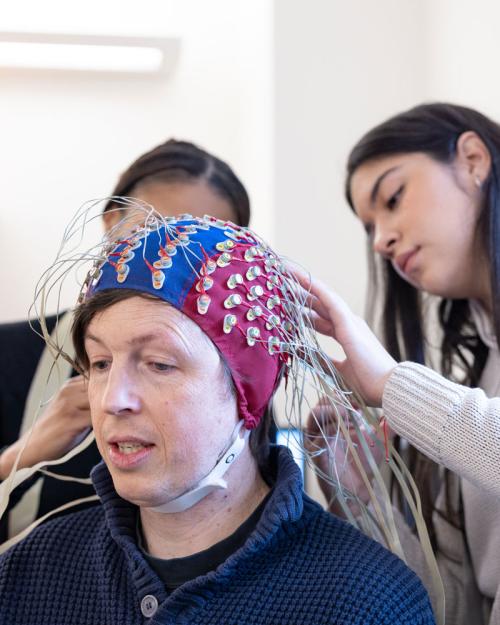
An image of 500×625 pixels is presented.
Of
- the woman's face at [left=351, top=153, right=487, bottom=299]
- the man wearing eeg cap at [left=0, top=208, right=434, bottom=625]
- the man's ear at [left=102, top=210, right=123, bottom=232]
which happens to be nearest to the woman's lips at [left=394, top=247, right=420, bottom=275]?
the woman's face at [left=351, top=153, right=487, bottom=299]

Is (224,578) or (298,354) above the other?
(298,354)

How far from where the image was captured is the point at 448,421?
1.13 meters

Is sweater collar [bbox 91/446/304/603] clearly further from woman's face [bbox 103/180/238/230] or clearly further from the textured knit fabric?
woman's face [bbox 103/180/238/230]

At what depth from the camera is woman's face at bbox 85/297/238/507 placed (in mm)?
1046

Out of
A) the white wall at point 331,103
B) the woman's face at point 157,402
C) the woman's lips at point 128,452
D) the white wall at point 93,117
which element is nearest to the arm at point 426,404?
the woman's face at point 157,402

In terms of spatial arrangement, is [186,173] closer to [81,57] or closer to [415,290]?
[415,290]

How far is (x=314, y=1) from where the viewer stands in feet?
7.87

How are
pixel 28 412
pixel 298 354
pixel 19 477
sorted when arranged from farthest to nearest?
pixel 28 412, pixel 19 477, pixel 298 354

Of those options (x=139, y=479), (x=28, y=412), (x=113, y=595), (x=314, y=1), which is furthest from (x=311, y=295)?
(x=314, y=1)

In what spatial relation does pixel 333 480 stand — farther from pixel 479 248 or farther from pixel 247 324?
pixel 479 248

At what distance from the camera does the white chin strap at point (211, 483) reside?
1.08 m

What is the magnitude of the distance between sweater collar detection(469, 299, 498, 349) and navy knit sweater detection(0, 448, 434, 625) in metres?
0.52

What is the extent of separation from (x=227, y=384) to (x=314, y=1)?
164cm

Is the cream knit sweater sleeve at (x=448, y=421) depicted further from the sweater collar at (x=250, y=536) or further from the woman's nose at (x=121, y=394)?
the woman's nose at (x=121, y=394)
